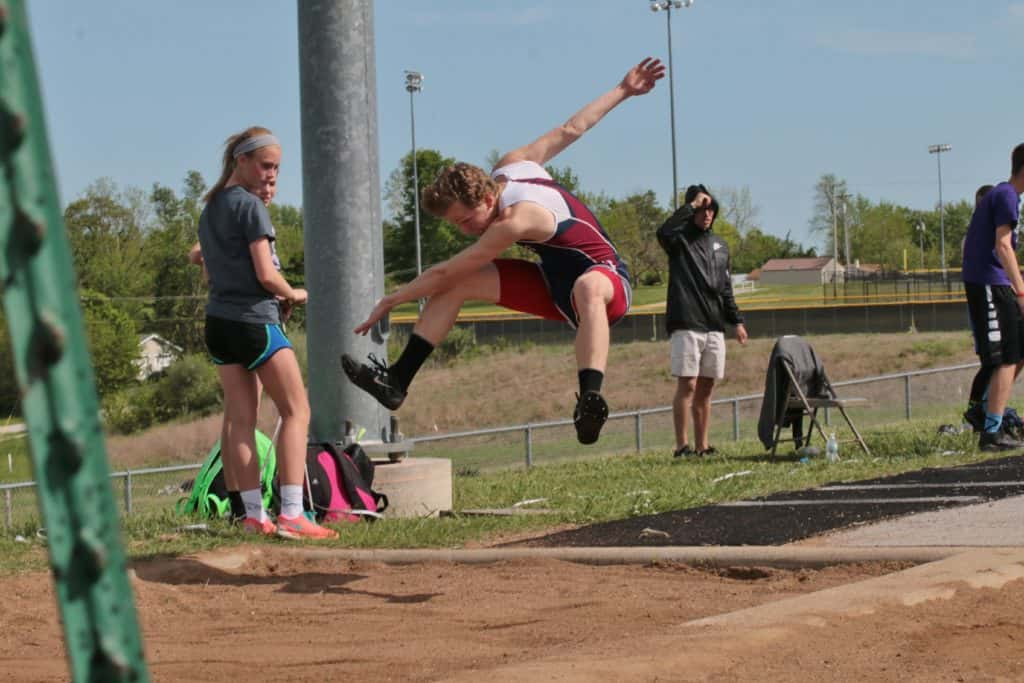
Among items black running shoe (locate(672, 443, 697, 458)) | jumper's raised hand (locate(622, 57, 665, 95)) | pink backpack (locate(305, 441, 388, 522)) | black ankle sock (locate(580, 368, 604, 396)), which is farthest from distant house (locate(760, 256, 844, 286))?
black ankle sock (locate(580, 368, 604, 396))

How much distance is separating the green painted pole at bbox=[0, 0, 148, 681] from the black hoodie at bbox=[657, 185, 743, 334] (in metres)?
11.3

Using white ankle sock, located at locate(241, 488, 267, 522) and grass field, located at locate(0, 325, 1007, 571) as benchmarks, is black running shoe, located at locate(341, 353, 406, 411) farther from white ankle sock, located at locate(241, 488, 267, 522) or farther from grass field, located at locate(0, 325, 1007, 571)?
white ankle sock, located at locate(241, 488, 267, 522)

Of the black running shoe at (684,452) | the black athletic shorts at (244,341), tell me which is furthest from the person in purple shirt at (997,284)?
the black athletic shorts at (244,341)

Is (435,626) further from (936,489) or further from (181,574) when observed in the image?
(936,489)

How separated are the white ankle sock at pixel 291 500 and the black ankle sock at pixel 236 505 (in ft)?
1.14

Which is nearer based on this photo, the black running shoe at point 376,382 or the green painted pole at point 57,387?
the green painted pole at point 57,387

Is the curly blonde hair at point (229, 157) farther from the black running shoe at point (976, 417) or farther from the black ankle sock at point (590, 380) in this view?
the black running shoe at point (976, 417)

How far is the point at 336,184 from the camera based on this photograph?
368 inches

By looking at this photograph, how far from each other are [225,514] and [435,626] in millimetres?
3674

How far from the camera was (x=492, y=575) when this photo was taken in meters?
6.43

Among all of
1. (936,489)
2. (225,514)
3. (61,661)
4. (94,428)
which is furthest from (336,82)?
(94,428)

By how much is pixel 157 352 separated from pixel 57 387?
74.2 meters

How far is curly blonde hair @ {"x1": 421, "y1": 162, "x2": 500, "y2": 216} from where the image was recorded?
22.3 ft

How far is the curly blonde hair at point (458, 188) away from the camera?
6805 mm
